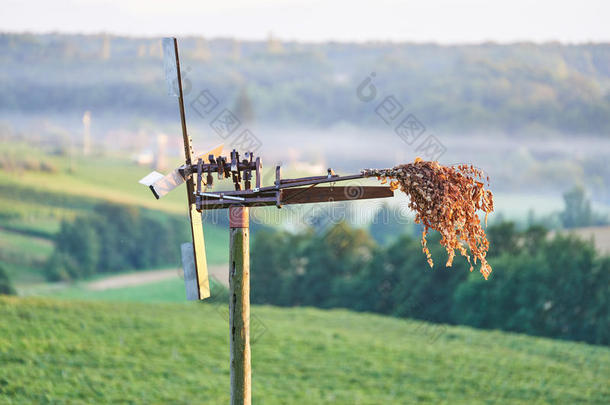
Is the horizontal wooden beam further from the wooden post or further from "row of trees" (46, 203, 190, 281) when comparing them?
"row of trees" (46, 203, 190, 281)

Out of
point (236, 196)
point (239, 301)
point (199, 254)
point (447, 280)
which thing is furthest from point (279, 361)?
point (447, 280)

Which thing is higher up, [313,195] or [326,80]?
[326,80]

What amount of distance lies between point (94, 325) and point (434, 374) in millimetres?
7846

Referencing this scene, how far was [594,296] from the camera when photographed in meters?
22.9

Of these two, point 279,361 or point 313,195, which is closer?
point 313,195

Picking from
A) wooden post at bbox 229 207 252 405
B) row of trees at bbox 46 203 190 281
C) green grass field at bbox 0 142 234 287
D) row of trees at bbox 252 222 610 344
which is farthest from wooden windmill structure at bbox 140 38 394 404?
row of trees at bbox 46 203 190 281

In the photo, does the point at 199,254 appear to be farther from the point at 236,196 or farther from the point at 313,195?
the point at 313,195

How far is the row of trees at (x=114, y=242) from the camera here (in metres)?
32.6

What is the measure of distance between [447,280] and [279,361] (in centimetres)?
1079

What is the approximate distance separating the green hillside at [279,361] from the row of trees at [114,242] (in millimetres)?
14439

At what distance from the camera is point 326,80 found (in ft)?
128

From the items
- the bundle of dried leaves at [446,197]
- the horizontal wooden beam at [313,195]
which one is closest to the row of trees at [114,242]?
the horizontal wooden beam at [313,195]

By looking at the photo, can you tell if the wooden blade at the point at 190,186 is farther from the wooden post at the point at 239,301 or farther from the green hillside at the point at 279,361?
the green hillside at the point at 279,361

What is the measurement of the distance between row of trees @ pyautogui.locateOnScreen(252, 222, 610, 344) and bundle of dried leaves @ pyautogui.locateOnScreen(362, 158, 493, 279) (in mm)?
16649
